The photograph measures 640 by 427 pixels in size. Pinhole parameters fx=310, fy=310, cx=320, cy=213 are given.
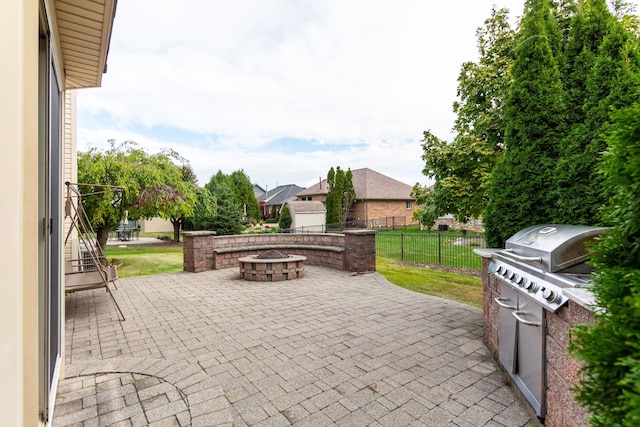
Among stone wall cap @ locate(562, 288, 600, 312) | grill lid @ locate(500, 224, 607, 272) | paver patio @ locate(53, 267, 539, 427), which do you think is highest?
grill lid @ locate(500, 224, 607, 272)

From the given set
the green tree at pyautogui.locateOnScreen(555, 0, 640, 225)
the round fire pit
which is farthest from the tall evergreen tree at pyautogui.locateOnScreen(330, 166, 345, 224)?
the green tree at pyautogui.locateOnScreen(555, 0, 640, 225)

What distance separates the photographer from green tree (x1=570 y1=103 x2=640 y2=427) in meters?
0.92

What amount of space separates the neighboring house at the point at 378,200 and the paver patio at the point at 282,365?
23241 mm

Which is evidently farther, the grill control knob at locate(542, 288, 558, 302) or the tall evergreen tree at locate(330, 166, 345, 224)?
the tall evergreen tree at locate(330, 166, 345, 224)

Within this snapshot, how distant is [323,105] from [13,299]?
49.3ft

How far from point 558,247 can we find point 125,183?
33.3 ft

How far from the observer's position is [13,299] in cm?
95

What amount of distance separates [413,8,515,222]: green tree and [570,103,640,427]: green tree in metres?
6.18

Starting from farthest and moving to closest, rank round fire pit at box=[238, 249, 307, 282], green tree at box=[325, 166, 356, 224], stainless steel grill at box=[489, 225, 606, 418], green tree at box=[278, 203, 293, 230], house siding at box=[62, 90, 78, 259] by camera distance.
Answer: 1. green tree at box=[325, 166, 356, 224]
2. green tree at box=[278, 203, 293, 230]
3. round fire pit at box=[238, 249, 307, 282]
4. house siding at box=[62, 90, 78, 259]
5. stainless steel grill at box=[489, 225, 606, 418]

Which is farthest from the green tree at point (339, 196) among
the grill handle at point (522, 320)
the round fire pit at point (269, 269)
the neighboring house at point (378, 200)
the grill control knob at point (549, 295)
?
the grill control knob at point (549, 295)

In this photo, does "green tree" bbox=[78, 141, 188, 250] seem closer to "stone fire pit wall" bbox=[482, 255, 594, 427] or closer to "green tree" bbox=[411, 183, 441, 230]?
"green tree" bbox=[411, 183, 441, 230]

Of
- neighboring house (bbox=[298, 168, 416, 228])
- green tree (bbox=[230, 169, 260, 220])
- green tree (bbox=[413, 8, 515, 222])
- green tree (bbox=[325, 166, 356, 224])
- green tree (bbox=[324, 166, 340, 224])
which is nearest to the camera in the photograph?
green tree (bbox=[413, 8, 515, 222])

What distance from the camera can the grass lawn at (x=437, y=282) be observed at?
19.9ft

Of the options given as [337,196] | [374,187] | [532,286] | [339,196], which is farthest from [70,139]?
[374,187]
